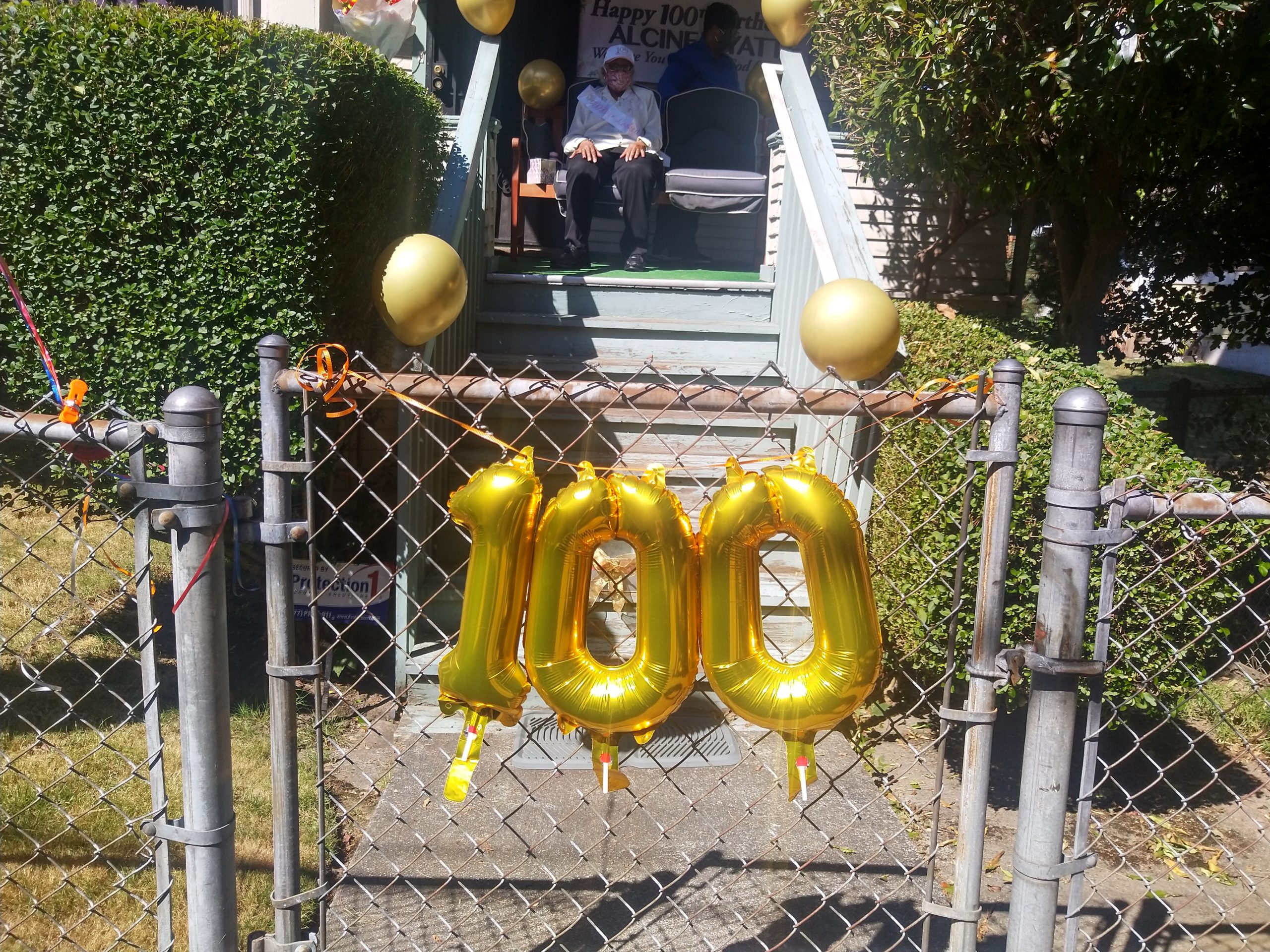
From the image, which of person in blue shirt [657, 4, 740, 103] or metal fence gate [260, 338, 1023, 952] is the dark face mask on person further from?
metal fence gate [260, 338, 1023, 952]

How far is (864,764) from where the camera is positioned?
4074mm

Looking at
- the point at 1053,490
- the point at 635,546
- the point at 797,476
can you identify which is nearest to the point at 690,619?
the point at 635,546

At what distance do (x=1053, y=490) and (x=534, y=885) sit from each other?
2.07m

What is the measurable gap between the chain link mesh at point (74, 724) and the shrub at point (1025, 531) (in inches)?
87.4

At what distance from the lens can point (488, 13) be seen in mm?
6145

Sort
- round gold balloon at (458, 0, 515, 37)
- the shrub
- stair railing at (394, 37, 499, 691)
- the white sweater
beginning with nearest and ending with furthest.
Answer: the shrub
stair railing at (394, 37, 499, 691)
round gold balloon at (458, 0, 515, 37)
the white sweater

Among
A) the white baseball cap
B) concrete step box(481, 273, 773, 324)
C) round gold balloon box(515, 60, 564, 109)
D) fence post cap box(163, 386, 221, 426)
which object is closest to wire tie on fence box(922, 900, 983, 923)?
fence post cap box(163, 386, 221, 426)

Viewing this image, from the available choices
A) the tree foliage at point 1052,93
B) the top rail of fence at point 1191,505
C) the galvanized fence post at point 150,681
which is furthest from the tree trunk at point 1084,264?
the galvanized fence post at point 150,681

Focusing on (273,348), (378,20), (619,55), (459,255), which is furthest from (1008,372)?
(378,20)

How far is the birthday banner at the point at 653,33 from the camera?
9219mm

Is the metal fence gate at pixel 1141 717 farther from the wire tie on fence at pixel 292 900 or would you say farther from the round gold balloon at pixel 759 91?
the round gold balloon at pixel 759 91

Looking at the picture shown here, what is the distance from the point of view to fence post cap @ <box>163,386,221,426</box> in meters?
1.75

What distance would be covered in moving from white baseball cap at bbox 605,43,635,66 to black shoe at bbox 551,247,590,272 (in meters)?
1.56

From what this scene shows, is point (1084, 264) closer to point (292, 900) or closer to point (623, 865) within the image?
point (623, 865)
